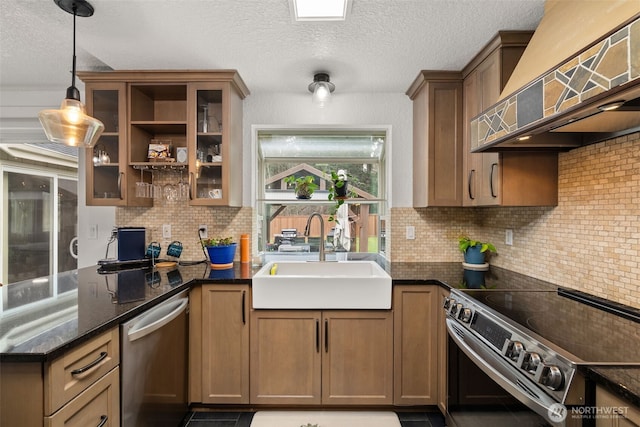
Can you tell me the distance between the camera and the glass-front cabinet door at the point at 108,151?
2.26 meters

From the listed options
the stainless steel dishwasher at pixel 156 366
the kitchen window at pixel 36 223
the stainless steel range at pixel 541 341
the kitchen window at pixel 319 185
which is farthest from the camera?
the kitchen window at pixel 36 223

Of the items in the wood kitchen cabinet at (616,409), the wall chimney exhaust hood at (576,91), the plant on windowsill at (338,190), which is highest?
the wall chimney exhaust hood at (576,91)

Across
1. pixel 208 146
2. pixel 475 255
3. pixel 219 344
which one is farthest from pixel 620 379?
pixel 208 146

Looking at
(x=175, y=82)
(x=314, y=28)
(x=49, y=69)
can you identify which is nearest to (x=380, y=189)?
(x=314, y=28)

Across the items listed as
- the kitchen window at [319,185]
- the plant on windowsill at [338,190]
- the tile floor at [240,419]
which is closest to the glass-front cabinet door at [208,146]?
the kitchen window at [319,185]

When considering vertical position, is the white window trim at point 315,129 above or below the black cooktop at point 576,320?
above

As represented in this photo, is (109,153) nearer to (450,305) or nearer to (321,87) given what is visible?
(321,87)

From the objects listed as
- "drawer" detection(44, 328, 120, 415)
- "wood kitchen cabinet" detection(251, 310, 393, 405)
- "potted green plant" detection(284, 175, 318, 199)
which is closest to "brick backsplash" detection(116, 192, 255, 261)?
"potted green plant" detection(284, 175, 318, 199)

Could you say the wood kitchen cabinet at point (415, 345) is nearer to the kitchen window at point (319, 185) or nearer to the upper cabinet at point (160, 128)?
the kitchen window at point (319, 185)

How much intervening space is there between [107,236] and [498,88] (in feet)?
10.1

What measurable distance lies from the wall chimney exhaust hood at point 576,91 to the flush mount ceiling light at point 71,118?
2.05 metres

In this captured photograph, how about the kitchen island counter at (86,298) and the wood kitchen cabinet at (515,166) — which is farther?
the wood kitchen cabinet at (515,166)

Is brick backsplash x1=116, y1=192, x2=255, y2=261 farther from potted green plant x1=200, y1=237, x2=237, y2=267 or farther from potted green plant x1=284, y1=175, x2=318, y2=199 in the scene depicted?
potted green plant x1=284, y1=175, x2=318, y2=199

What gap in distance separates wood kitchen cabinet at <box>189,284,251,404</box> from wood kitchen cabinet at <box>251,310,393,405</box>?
0.09m
